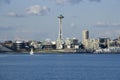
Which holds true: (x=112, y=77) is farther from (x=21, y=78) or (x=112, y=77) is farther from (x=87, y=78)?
(x=21, y=78)

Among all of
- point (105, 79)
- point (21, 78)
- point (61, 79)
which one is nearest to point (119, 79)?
point (105, 79)

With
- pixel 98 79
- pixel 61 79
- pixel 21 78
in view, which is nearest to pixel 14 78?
pixel 21 78

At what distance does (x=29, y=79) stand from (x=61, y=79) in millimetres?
3982

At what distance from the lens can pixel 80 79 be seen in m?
74.7

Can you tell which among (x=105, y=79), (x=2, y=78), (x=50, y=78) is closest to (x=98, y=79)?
(x=105, y=79)

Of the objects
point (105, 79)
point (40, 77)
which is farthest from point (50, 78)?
point (105, 79)

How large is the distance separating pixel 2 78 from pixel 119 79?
1452 cm

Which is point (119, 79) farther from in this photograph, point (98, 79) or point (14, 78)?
point (14, 78)

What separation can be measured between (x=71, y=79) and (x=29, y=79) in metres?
5.27

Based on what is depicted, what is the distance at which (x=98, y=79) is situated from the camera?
74625 millimetres

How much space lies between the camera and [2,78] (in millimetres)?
74312

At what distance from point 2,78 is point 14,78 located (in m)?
1.80

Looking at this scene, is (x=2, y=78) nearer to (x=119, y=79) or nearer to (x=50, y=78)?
(x=50, y=78)

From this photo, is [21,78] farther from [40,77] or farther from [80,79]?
[80,79]
